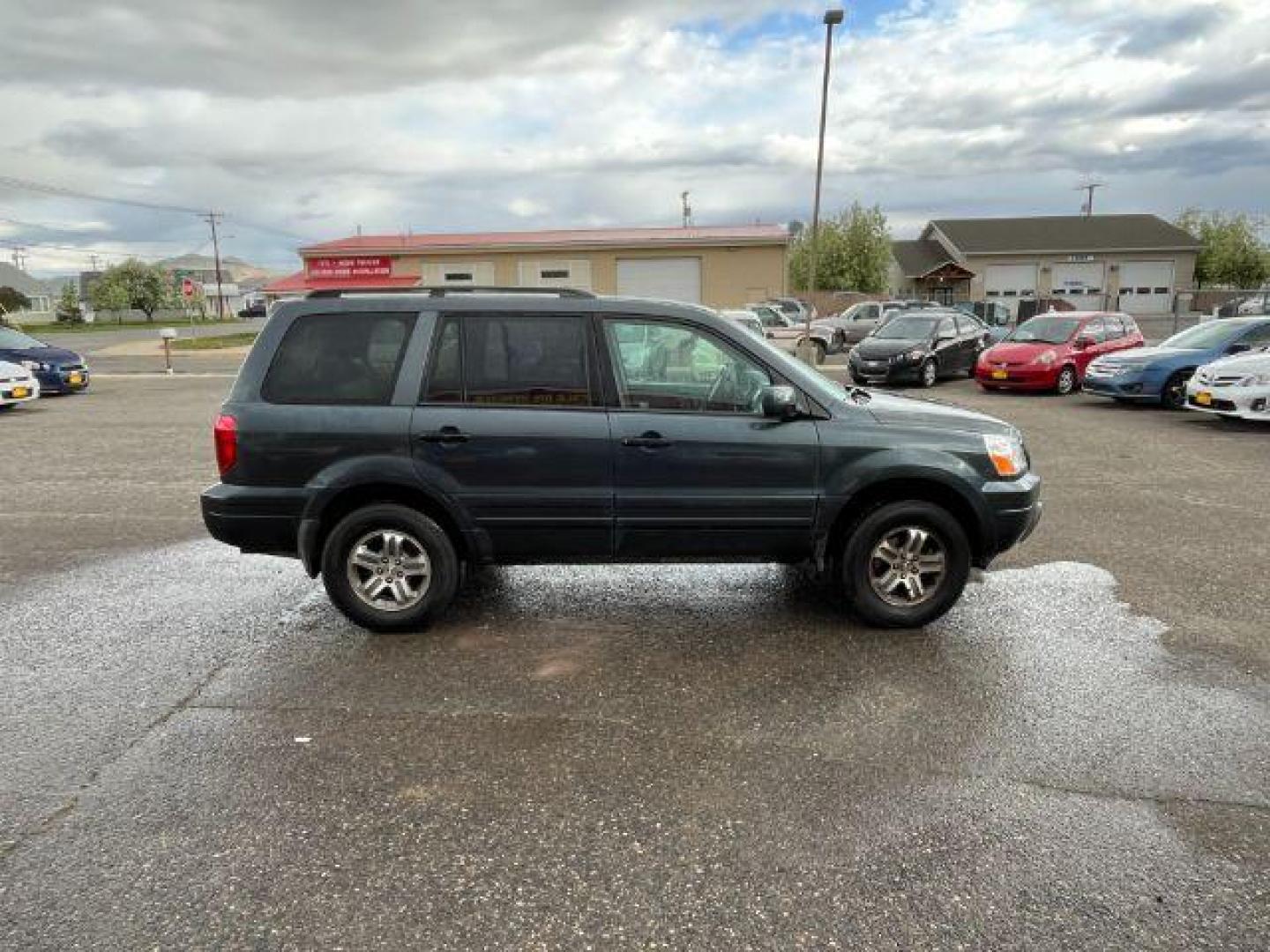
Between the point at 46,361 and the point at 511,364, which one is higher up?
the point at 511,364

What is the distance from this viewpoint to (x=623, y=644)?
4438 mm

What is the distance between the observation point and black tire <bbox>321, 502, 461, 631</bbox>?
4461mm

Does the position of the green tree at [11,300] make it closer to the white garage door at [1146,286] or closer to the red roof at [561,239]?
the red roof at [561,239]

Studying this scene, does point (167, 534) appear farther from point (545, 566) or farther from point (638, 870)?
point (638, 870)

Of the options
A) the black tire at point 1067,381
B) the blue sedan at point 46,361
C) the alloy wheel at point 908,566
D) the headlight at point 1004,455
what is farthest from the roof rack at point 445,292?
the blue sedan at point 46,361

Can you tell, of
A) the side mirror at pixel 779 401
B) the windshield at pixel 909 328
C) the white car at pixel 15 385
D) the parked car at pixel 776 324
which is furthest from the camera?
the parked car at pixel 776 324

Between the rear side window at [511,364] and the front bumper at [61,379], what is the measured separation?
16164mm

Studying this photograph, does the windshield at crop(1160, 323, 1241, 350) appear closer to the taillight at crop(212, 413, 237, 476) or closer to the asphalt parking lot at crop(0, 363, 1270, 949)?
the asphalt parking lot at crop(0, 363, 1270, 949)

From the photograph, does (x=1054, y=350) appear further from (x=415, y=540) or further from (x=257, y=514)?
(x=257, y=514)

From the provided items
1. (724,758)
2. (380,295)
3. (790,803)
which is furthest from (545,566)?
(790,803)

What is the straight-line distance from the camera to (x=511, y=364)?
176 inches

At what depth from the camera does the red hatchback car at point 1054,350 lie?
50.5 ft

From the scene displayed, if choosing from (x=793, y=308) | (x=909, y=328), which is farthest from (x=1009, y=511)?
(x=793, y=308)

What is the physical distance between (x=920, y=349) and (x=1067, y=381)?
109 inches
